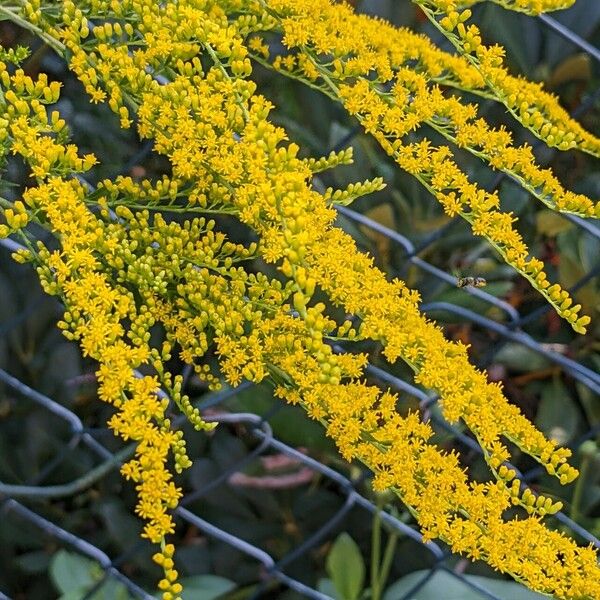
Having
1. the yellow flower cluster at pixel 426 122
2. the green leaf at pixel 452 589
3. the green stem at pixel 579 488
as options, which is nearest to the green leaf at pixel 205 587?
the green leaf at pixel 452 589

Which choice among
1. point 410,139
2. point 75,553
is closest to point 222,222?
point 410,139

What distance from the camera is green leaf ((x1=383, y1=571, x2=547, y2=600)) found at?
0.97 metres

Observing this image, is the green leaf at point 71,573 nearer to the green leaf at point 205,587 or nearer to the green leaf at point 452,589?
the green leaf at point 205,587

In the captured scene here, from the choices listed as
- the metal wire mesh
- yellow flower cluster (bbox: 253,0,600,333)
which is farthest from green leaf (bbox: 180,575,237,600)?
yellow flower cluster (bbox: 253,0,600,333)

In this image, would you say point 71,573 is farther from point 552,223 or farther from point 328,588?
point 552,223

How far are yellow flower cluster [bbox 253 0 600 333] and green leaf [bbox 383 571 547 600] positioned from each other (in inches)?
20.2

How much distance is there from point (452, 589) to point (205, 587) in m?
0.27

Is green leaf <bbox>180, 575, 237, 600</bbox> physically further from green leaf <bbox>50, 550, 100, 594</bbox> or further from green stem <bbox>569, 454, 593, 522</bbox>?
green stem <bbox>569, 454, 593, 522</bbox>

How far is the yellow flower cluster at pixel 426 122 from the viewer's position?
0.54 metres

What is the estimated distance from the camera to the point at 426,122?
1.81 ft

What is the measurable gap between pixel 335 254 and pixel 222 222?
1.82 ft

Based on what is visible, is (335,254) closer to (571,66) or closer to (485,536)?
(485,536)

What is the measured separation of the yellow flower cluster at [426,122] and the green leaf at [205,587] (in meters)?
0.56

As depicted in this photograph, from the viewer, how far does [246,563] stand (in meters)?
1.15
